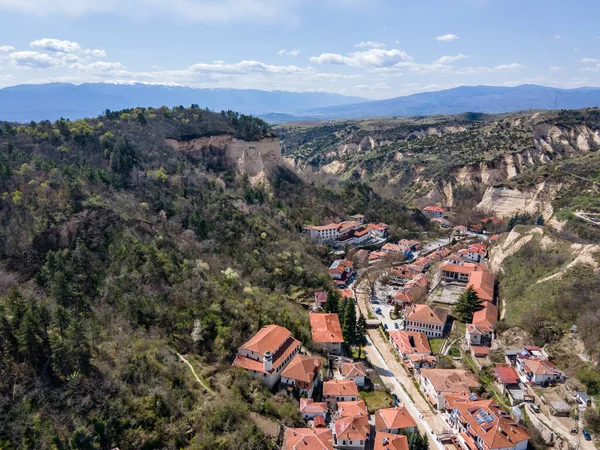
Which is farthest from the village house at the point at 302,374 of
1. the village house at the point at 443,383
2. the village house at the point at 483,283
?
the village house at the point at 483,283

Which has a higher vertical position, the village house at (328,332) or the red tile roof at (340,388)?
the village house at (328,332)

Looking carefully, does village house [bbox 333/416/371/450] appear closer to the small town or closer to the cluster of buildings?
the small town

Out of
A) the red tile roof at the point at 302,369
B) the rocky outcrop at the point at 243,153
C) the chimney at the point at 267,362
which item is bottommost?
the red tile roof at the point at 302,369

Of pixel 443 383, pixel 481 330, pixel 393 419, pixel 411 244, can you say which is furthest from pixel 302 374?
pixel 411 244

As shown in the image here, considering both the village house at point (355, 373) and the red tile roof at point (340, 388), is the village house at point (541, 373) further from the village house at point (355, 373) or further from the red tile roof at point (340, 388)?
the red tile roof at point (340, 388)

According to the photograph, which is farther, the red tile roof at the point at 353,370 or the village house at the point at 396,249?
the village house at the point at 396,249
